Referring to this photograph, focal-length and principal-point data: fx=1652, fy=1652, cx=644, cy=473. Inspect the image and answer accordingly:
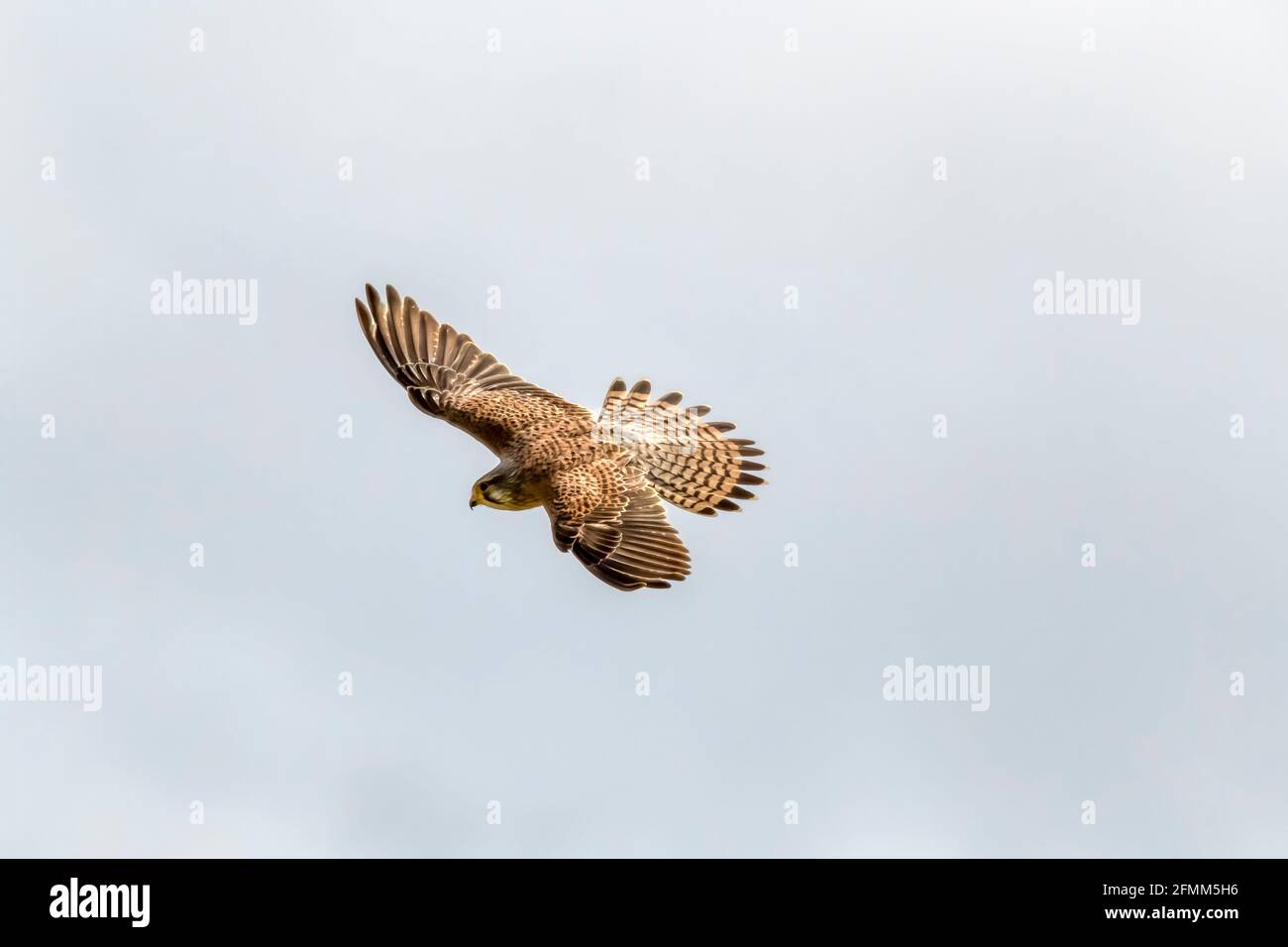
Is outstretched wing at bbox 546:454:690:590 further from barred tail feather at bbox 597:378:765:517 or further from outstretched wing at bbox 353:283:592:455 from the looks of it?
outstretched wing at bbox 353:283:592:455

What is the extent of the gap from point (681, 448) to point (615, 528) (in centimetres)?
282

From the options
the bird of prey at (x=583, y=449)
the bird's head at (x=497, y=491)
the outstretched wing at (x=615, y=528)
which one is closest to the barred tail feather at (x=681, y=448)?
the bird of prey at (x=583, y=449)

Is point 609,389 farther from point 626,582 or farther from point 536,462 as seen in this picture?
point 626,582

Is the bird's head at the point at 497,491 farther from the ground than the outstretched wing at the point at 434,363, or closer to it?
closer to it

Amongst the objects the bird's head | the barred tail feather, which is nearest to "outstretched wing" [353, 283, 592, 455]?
the barred tail feather

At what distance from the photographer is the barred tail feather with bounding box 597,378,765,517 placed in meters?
22.4

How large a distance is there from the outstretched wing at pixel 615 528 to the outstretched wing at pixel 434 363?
9.15ft

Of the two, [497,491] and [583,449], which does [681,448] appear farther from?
[497,491]

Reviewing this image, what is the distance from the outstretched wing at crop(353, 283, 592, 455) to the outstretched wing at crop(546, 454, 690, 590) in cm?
279

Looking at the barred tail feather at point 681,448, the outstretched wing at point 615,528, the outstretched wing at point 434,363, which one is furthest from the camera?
the outstretched wing at point 434,363

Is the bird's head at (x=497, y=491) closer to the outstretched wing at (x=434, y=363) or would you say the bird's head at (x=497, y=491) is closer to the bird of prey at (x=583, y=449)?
the bird of prey at (x=583, y=449)

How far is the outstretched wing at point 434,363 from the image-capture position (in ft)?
78.2

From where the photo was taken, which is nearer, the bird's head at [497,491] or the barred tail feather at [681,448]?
the bird's head at [497,491]
